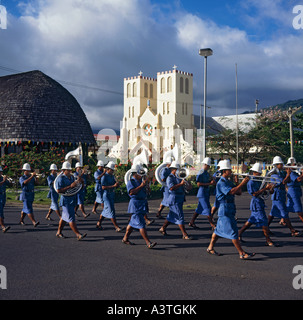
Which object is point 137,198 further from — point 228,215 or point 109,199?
point 228,215

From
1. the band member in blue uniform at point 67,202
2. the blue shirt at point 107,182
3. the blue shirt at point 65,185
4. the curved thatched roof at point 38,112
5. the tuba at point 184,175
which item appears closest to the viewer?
the band member in blue uniform at point 67,202

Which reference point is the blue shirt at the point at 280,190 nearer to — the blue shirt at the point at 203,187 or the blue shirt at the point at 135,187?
the blue shirt at the point at 203,187

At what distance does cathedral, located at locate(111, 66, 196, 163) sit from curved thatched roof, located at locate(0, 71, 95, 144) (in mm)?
27826

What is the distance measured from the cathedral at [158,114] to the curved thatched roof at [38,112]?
27826 millimetres

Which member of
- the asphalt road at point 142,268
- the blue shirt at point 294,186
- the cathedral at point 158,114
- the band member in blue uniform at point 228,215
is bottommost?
the asphalt road at point 142,268

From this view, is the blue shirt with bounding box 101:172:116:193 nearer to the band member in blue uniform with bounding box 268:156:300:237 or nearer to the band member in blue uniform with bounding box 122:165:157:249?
the band member in blue uniform with bounding box 122:165:157:249

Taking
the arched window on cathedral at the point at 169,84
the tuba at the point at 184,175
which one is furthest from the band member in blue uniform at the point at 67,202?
the arched window on cathedral at the point at 169,84

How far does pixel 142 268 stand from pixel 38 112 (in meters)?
23.8

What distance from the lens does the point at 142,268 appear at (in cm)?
703

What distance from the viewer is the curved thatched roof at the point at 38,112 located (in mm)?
27562

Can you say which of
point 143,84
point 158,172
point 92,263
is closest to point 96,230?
point 158,172

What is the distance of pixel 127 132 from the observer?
2613 inches

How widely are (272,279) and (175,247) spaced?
2.95 m

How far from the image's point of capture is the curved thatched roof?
27.6 metres
